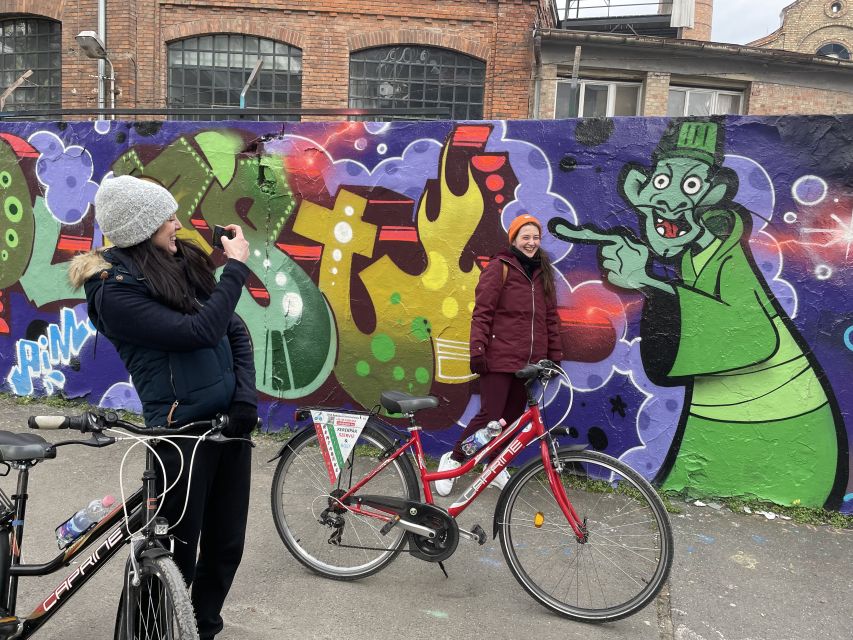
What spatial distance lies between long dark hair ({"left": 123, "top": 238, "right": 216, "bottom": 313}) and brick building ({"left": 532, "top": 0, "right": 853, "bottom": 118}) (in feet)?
39.5

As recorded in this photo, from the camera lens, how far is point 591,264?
15.0ft

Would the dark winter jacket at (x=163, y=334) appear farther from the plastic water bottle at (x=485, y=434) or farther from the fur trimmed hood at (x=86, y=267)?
the plastic water bottle at (x=485, y=434)

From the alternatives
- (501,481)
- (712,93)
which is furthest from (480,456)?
(712,93)

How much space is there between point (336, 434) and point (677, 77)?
13448 millimetres

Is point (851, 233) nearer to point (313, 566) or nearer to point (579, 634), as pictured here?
point (579, 634)

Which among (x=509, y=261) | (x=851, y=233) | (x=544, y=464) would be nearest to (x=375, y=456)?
(x=544, y=464)

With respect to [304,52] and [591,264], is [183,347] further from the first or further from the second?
[304,52]

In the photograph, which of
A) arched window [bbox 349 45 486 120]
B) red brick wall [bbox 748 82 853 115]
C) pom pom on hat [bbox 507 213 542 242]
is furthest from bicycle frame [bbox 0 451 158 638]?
red brick wall [bbox 748 82 853 115]

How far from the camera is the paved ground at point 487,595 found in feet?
10.0

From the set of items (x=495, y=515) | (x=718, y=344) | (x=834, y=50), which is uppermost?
(x=834, y=50)

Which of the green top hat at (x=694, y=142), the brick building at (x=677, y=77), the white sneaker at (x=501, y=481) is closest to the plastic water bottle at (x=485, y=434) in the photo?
the white sneaker at (x=501, y=481)

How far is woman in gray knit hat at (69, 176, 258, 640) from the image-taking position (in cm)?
237

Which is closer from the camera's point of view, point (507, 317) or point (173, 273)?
point (173, 273)

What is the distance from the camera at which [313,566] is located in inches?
137
